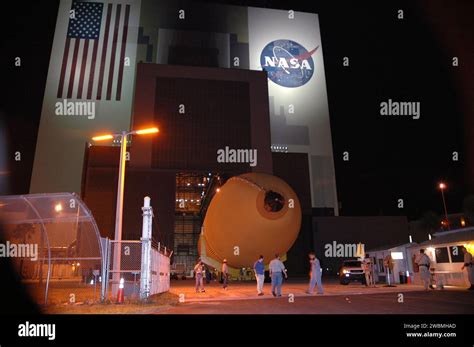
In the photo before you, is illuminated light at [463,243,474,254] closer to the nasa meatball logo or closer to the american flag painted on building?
the nasa meatball logo

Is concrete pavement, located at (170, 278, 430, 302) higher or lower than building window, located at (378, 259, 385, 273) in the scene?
lower

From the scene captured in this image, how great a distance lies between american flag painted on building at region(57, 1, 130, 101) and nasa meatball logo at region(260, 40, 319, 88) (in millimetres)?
22189

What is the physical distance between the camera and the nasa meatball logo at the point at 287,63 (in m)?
57.1

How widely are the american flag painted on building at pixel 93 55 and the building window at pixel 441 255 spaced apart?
4710cm

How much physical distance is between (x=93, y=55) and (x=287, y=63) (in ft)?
96.6

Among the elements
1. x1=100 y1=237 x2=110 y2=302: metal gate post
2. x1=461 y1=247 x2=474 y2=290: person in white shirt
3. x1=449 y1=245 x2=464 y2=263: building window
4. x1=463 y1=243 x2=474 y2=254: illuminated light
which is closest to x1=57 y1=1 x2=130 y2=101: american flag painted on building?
x1=100 y1=237 x2=110 y2=302: metal gate post

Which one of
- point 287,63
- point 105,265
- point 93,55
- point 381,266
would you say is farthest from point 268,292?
point 93,55

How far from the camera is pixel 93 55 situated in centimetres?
5372

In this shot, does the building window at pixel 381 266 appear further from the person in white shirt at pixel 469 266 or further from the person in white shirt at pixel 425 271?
the person in white shirt at pixel 425 271

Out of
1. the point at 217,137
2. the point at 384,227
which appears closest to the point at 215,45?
the point at 217,137

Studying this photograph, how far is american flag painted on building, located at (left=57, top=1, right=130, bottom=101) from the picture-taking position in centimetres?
5278
